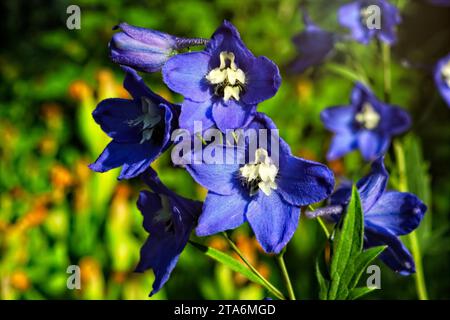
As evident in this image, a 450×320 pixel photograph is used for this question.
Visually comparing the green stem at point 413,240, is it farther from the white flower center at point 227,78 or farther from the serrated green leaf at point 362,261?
the white flower center at point 227,78

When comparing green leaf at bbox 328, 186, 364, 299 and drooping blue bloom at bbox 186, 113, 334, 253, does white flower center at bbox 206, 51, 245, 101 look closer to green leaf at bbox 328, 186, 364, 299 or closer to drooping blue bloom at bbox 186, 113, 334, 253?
drooping blue bloom at bbox 186, 113, 334, 253

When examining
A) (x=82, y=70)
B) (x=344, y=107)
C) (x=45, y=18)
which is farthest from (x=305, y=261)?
(x=45, y=18)

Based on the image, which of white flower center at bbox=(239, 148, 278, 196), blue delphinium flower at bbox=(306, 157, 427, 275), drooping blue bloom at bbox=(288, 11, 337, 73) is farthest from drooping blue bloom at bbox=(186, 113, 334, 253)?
drooping blue bloom at bbox=(288, 11, 337, 73)

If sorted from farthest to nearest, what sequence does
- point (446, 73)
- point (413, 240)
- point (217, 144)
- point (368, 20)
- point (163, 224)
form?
point (446, 73) → point (368, 20) → point (413, 240) → point (163, 224) → point (217, 144)

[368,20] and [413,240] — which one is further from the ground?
[368,20]

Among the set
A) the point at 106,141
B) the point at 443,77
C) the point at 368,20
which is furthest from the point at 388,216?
the point at 106,141

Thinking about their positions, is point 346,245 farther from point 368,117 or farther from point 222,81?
point 368,117
